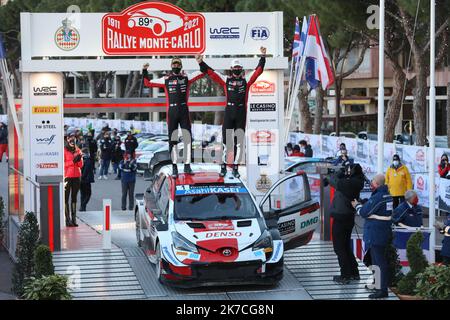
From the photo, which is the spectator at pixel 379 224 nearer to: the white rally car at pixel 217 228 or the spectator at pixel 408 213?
the white rally car at pixel 217 228

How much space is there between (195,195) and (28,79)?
5.45 metres

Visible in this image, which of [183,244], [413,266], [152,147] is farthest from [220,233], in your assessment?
[152,147]

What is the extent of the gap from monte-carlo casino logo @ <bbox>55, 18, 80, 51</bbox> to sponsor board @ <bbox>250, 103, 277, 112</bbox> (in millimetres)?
3588

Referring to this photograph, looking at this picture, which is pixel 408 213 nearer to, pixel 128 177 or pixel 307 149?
pixel 128 177

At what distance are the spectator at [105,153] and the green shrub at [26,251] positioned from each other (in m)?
20.0

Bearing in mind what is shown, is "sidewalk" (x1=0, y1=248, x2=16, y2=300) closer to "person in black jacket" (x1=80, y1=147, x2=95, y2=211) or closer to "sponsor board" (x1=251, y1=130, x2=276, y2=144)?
"person in black jacket" (x1=80, y1=147, x2=95, y2=211)

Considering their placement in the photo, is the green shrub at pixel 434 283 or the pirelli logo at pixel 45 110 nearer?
the green shrub at pixel 434 283

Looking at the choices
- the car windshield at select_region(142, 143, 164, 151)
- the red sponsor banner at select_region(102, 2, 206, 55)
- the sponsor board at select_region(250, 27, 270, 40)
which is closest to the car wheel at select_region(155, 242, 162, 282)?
the red sponsor banner at select_region(102, 2, 206, 55)

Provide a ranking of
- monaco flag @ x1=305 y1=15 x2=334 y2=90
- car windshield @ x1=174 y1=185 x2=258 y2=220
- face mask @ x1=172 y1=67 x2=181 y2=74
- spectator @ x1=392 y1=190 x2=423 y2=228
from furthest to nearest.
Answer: monaco flag @ x1=305 y1=15 x2=334 y2=90 → face mask @ x1=172 y1=67 x2=181 y2=74 → spectator @ x1=392 y1=190 x2=423 y2=228 → car windshield @ x1=174 y1=185 x2=258 y2=220

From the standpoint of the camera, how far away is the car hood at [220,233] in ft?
43.1

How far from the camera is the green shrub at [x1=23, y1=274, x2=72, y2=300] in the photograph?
1159 centimetres

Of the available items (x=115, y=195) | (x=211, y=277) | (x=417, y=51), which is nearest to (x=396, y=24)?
(x=417, y=51)

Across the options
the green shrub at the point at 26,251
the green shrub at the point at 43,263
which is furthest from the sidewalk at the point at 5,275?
the green shrub at the point at 43,263

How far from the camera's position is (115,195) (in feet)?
99.3
